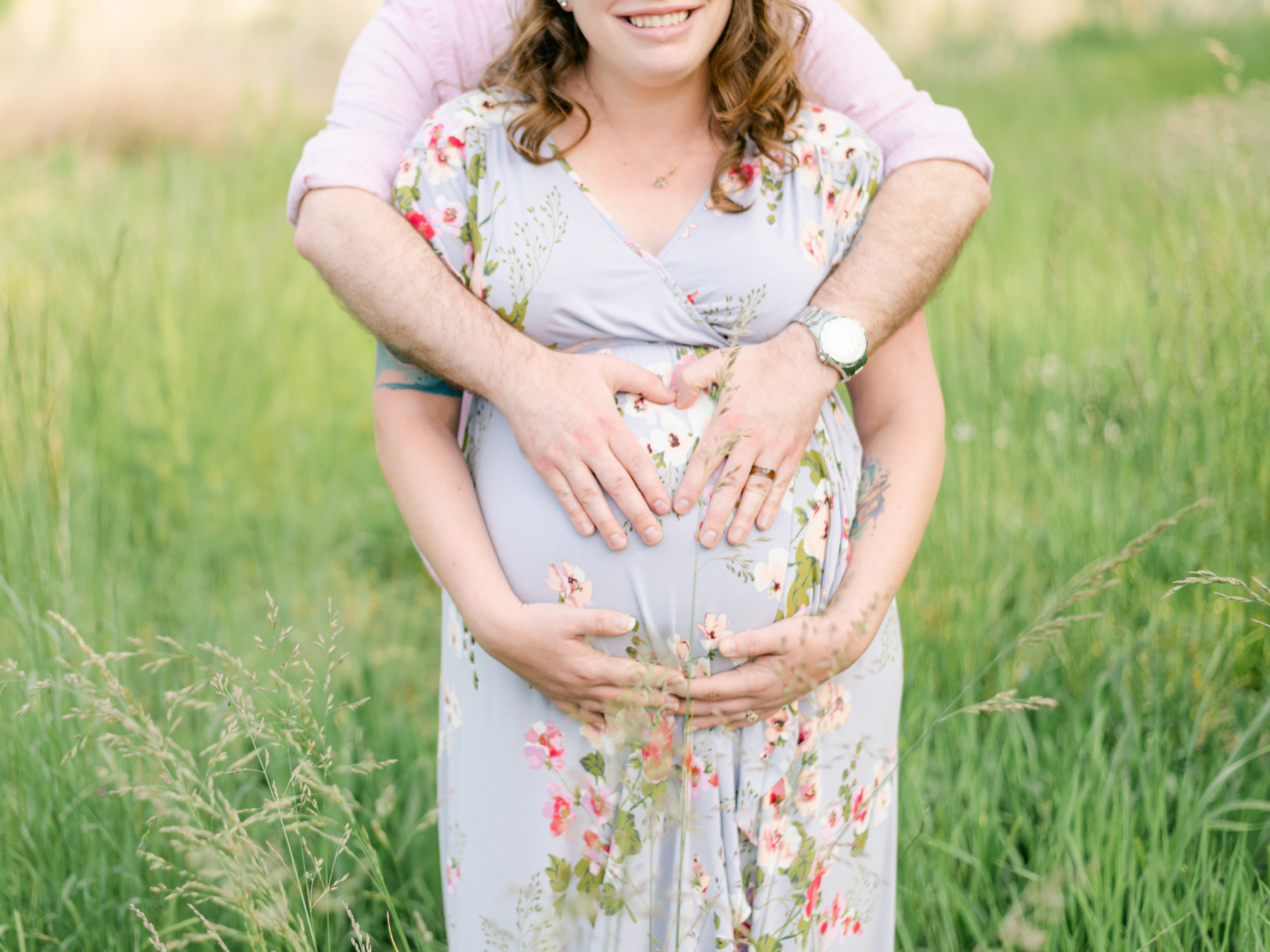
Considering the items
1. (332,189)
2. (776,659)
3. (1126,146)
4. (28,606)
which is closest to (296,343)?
(28,606)

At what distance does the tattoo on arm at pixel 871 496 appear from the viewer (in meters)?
1.67

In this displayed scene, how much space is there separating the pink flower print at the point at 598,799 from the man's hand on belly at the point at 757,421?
0.43 meters

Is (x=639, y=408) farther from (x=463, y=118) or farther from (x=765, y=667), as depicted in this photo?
(x=463, y=118)

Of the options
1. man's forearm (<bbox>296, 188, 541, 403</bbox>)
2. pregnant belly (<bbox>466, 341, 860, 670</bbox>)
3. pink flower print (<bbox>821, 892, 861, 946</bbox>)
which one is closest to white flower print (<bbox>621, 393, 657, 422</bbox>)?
pregnant belly (<bbox>466, 341, 860, 670</bbox>)

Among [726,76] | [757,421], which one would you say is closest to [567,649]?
[757,421]

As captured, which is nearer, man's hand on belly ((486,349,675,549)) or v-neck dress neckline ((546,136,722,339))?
man's hand on belly ((486,349,675,549))

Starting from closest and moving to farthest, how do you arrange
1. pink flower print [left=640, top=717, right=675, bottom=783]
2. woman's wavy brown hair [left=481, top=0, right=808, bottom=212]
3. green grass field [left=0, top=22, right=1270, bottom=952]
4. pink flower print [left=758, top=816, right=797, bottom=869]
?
pink flower print [left=640, top=717, right=675, bottom=783] → pink flower print [left=758, top=816, right=797, bottom=869] → woman's wavy brown hair [left=481, top=0, right=808, bottom=212] → green grass field [left=0, top=22, right=1270, bottom=952]

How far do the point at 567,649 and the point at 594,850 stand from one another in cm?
35

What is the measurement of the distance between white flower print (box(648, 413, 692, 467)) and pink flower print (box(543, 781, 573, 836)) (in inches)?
22.0

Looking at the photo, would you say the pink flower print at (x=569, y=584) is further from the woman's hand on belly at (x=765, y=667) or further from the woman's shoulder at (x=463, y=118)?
the woman's shoulder at (x=463, y=118)

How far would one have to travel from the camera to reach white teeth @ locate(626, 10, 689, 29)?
5.07ft

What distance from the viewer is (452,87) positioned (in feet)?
6.15

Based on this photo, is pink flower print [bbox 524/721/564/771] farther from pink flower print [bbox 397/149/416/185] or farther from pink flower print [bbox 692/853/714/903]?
pink flower print [bbox 397/149/416/185]

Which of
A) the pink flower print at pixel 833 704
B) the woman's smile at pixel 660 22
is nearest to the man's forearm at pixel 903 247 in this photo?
the woman's smile at pixel 660 22
